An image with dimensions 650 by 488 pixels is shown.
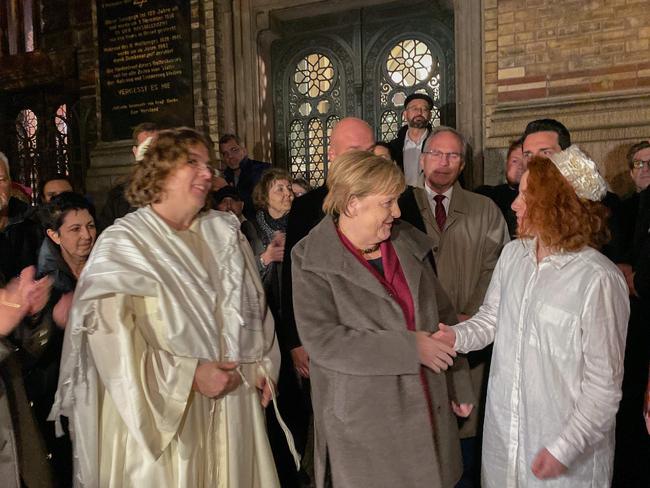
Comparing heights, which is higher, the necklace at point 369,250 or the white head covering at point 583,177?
the white head covering at point 583,177

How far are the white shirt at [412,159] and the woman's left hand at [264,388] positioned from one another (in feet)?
10.6

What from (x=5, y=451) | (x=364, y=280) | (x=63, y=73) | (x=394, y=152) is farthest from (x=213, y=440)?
(x=63, y=73)

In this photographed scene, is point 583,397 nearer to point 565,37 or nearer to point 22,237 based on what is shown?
point 22,237

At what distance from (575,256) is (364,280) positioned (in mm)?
727

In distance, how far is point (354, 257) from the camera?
2.22 metres

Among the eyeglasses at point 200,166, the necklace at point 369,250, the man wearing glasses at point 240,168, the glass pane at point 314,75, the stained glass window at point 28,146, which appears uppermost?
the glass pane at point 314,75

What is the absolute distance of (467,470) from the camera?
311 cm

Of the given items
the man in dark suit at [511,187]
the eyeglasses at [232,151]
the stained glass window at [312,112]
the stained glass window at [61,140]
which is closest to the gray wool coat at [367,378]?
the man in dark suit at [511,187]

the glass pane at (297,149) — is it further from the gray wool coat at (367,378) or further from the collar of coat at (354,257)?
the gray wool coat at (367,378)

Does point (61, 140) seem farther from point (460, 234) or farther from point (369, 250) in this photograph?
point (369, 250)

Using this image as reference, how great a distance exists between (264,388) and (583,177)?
153 cm

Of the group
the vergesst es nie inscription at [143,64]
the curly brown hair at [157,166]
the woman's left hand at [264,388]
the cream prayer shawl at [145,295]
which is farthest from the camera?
the vergesst es nie inscription at [143,64]

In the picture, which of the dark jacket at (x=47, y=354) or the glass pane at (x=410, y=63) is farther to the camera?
the glass pane at (x=410, y=63)

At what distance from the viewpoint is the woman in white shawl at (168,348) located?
220cm
